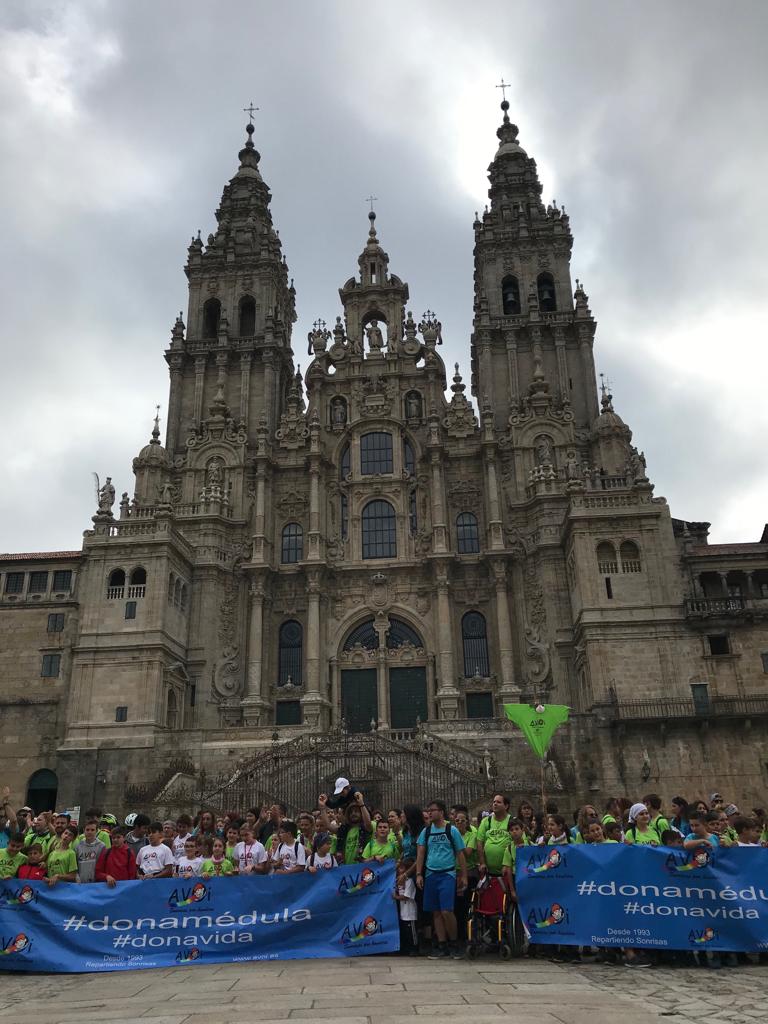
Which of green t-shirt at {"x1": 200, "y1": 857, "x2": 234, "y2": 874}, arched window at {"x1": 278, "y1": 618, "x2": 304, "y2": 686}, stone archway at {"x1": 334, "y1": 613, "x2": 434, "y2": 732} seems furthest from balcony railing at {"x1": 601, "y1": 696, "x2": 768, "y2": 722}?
green t-shirt at {"x1": 200, "y1": 857, "x2": 234, "y2": 874}

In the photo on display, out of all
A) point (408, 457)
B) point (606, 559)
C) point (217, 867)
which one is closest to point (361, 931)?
point (217, 867)

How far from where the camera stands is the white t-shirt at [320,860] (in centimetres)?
1184

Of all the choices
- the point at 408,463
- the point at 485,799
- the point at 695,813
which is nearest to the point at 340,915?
the point at 695,813

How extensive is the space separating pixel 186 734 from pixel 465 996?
28.6 meters

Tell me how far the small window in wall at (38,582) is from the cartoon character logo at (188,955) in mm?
32309

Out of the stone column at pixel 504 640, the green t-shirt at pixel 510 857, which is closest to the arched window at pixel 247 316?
the stone column at pixel 504 640

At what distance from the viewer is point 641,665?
117 ft

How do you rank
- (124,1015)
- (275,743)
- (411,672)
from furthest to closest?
(411,672) → (275,743) → (124,1015)

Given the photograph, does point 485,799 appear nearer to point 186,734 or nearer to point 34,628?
point 186,734

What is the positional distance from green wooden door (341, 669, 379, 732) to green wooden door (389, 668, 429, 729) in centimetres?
91

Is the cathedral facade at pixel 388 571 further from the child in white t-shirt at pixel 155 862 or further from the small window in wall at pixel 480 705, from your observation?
the child in white t-shirt at pixel 155 862

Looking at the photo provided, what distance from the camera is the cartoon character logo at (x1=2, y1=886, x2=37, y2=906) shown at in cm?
1139

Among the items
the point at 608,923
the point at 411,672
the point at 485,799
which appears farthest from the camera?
the point at 411,672

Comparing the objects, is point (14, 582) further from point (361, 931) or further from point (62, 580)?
point (361, 931)
